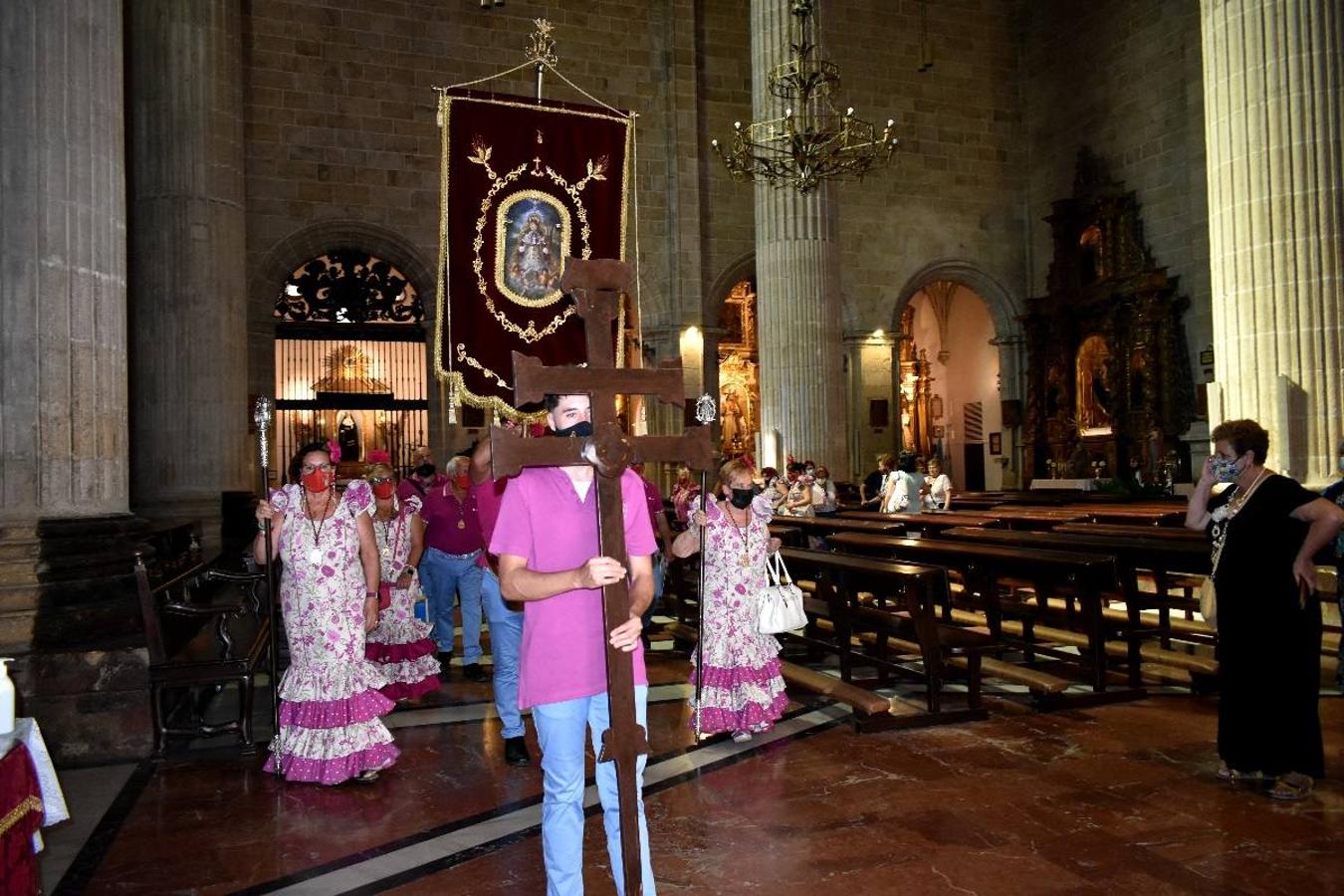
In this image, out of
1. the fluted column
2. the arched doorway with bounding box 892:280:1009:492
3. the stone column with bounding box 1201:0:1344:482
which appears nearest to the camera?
the fluted column

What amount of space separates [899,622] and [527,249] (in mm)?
3966

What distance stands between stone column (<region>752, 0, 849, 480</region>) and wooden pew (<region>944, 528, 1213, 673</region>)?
5.41 m

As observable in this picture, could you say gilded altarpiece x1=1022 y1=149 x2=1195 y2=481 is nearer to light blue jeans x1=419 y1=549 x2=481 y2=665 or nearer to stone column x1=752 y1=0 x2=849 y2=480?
stone column x1=752 y1=0 x2=849 y2=480

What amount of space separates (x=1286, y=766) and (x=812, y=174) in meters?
8.86

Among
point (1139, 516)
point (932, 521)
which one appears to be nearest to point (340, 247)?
point (932, 521)

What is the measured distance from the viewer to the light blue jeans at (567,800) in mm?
2795

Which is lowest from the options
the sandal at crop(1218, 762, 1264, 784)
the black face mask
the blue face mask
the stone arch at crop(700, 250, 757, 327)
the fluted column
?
the sandal at crop(1218, 762, 1264, 784)

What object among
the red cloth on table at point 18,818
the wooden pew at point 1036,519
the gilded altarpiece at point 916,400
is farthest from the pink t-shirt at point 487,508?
the gilded altarpiece at point 916,400

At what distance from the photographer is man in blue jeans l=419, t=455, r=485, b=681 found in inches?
290

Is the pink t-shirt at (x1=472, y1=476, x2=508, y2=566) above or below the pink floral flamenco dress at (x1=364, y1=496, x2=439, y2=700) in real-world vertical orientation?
above

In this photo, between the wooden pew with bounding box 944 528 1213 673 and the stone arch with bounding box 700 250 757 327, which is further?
the stone arch with bounding box 700 250 757 327

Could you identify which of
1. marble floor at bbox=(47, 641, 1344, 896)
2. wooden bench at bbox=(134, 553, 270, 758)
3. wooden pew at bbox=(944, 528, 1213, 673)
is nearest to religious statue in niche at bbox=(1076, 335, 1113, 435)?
wooden pew at bbox=(944, 528, 1213, 673)

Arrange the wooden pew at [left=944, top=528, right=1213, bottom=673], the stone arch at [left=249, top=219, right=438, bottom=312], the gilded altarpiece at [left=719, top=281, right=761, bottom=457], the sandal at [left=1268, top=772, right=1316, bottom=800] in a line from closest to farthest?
the sandal at [left=1268, top=772, right=1316, bottom=800], the wooden pew at [left=944, top=528, right=1213, bottom=673], the stone arch at [left=249, top=219, right=438, bottom=312], the gilded altarpiece at [left=719, top=281, right=761, bottom=457]

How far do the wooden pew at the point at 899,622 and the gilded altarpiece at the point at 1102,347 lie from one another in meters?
13.0
